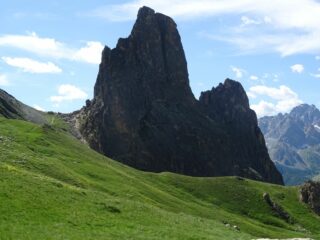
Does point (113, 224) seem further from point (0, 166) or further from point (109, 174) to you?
point (109, 174)

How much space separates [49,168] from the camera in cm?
8212

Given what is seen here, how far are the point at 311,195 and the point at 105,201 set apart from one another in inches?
4036

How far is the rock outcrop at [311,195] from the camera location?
145350 millimetres

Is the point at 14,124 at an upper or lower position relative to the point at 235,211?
upper

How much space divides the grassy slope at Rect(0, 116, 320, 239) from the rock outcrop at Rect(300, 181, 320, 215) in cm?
343

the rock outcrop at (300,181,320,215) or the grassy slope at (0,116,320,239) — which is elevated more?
the rock outcrop at (300,181,320,215)

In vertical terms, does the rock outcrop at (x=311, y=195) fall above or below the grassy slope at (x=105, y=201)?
above

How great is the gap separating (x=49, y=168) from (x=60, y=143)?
5099 cm

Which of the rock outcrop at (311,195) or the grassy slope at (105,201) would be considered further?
the rock outcrop at (311,195)

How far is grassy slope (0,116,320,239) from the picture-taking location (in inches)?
1827

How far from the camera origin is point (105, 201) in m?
58.5

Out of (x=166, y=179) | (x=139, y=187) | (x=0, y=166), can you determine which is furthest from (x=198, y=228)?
(x=166, y=179)

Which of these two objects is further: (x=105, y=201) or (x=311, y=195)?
(x=311, y=195)

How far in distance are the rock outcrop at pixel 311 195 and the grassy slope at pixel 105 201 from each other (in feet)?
11.3
